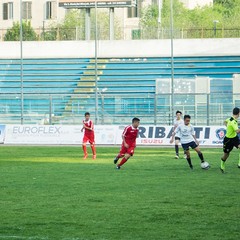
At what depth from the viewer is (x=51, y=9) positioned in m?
104

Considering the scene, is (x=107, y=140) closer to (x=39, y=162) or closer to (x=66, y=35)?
(x=39, y=162)

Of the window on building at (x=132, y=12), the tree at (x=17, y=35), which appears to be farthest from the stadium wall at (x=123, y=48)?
the window on building at (x=132, y=12)

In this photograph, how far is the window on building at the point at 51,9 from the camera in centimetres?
10375

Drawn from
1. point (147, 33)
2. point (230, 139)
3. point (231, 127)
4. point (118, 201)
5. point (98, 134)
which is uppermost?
point (147, 33)

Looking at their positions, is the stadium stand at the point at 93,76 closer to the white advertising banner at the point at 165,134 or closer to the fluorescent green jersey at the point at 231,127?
the white advertising banner at the point at 165,134

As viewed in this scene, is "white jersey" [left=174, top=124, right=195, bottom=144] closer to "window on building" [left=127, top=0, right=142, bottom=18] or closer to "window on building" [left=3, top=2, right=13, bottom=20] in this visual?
"window on building" [left=127, top=0, right=142, bottom=18]

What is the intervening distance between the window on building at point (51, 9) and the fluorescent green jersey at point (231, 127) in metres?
76.1

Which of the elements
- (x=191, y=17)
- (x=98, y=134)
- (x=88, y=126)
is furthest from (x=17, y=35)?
(x=88, y=126)

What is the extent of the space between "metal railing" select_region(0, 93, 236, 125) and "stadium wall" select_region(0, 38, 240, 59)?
1558cm

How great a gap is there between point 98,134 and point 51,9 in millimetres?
55403

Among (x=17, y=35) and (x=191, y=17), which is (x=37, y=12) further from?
(x=17, y=35)

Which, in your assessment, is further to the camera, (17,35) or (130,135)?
(17,35)

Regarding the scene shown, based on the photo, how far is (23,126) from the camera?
5197 cm

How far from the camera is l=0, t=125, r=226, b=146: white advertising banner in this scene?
4903 cm
